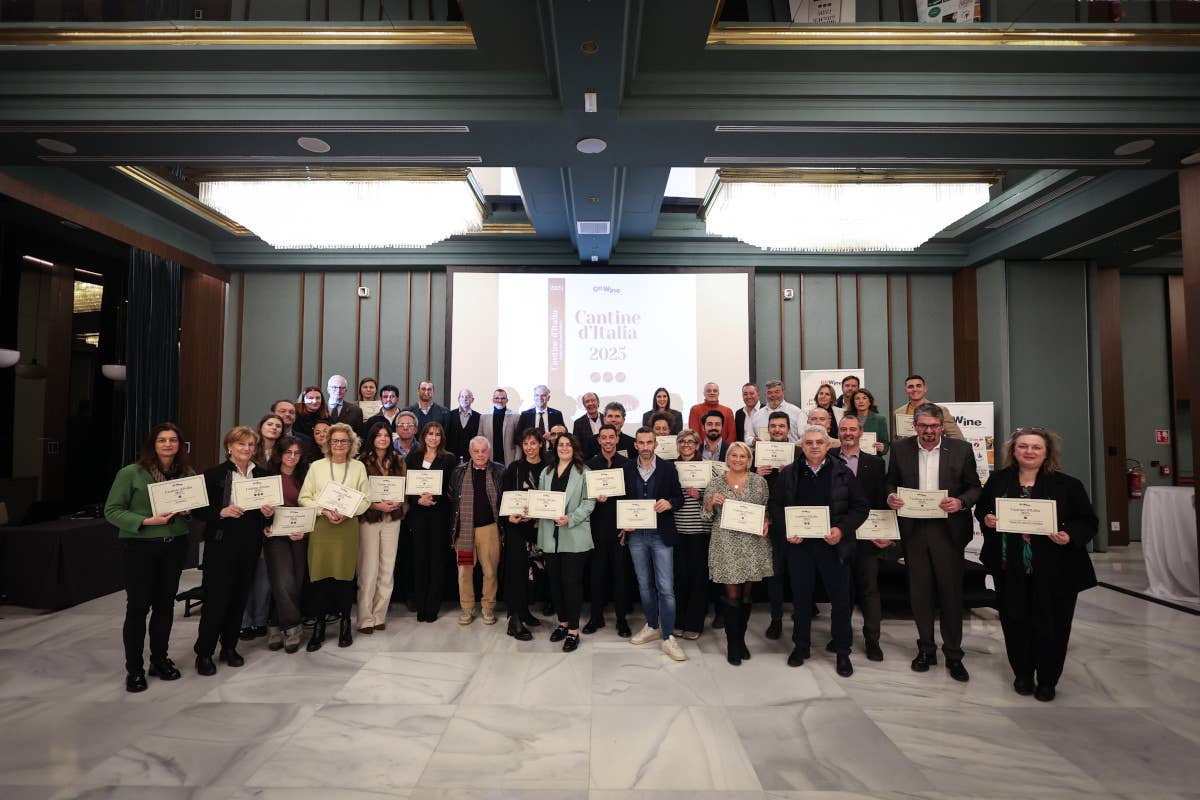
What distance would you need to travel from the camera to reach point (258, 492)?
3.54 metres

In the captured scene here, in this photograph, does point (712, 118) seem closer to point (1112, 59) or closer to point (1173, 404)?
point (1112, 59)

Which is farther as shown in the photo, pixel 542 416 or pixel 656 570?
→ pixel 542 416

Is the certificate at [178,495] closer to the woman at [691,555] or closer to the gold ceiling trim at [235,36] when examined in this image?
the gold ceiling trim at [235,36]

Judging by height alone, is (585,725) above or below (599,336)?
below

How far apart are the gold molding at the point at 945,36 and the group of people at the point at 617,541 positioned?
2.40 metres

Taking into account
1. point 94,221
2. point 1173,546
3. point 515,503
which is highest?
point 94,221

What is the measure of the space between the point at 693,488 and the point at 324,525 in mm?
2528

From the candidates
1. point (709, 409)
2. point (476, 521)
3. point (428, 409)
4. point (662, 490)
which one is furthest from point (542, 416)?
point (662, 490)

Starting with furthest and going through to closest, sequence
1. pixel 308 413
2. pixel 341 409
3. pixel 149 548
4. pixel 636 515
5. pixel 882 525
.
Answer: pixel 341 409 < pixel 308 413 < pixel 636 515 < pixel 882 525 < pixel 149 548

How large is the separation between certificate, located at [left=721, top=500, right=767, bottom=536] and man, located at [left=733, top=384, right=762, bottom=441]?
2045 mm

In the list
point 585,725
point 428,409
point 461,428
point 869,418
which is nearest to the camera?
point 585,725

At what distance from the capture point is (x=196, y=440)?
7.35 m

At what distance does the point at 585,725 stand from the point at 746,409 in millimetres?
3638

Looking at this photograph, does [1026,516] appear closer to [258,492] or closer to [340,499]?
[340,499]
